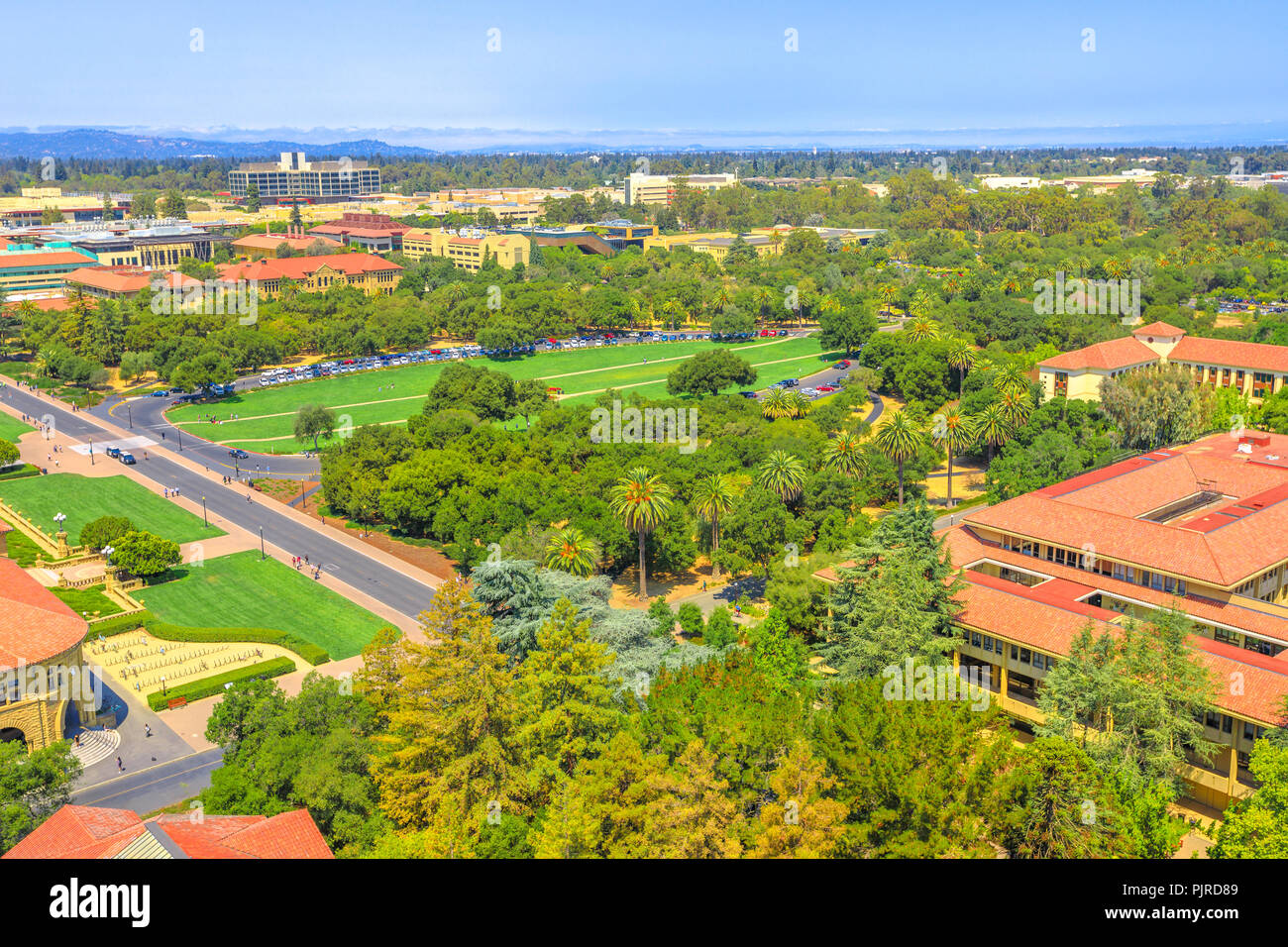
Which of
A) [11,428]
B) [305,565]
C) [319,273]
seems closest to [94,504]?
[305,565]

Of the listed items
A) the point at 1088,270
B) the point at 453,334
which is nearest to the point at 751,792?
the point at 453,334

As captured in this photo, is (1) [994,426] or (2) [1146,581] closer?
(2) [1146,581]

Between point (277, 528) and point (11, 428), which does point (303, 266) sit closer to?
point (11, 428)

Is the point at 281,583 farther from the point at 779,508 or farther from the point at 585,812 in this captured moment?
the point at 585,812

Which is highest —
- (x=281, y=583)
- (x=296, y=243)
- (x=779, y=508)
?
(x=296, y=243)
